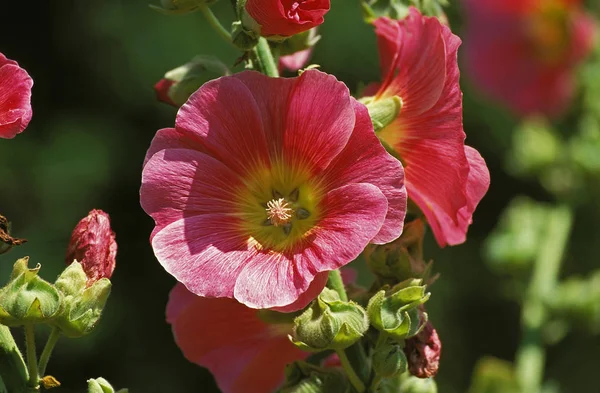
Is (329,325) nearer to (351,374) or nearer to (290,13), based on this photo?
(351,374)

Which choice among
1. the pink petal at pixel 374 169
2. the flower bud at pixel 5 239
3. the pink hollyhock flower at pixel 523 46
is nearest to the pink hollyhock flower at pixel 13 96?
the flower bud at pixel 5 239

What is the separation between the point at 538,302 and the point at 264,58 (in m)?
1.15

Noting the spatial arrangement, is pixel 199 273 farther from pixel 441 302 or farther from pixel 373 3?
pixel 441 302

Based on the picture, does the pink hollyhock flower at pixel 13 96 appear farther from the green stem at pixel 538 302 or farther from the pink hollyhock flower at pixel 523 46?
the pink hollyhock flower at pixel 523 46

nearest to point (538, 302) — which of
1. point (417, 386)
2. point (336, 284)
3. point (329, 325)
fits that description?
point (417, 386)

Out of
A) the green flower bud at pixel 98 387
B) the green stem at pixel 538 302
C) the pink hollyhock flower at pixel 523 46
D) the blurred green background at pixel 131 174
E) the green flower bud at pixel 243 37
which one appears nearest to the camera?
the green flower bud at pixel 98 387

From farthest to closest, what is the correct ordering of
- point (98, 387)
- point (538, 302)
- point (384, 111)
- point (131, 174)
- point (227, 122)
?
point (131, 174) → point (538, 302) → point (384, 111) → point (227, 122) → point (98, 387)

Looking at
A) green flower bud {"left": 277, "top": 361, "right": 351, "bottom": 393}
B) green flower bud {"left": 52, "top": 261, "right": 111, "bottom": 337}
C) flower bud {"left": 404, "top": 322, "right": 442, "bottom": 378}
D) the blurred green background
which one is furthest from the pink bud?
the blurred green background

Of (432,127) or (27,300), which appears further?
(432,127)

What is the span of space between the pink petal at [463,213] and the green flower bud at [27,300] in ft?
1.40

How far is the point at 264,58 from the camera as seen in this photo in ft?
3.95

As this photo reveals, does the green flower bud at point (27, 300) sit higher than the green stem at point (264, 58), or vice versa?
the green stem at point (264, 58)

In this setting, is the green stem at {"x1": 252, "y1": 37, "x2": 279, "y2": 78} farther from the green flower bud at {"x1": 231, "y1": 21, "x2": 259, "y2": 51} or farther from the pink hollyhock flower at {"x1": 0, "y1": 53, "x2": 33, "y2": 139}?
the pink hollyhock flower at {"x1": 0, "y1": 53, "x2": 33, "y2": 139}

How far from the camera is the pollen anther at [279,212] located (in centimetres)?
120
